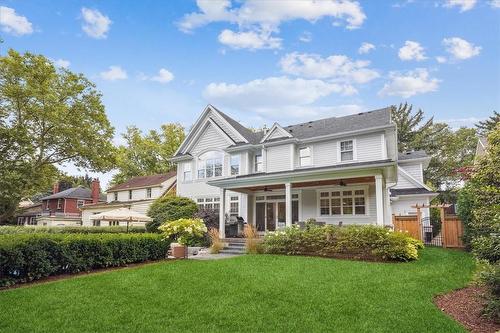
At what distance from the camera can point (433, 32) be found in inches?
530

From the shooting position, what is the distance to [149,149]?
40.8 metres

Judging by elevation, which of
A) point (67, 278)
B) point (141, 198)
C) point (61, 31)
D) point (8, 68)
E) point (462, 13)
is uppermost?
point (8, 68)

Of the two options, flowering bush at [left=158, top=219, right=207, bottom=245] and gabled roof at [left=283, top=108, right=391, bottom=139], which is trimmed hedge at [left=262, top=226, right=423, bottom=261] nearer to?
flowering bush at [left=158, top=219, right=207, bottom=245]

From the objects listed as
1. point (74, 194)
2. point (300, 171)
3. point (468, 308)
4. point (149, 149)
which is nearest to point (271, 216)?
point (300, 171)

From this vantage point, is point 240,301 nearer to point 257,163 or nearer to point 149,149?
point 257,163

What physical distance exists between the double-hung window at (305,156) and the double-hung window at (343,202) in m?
2.11

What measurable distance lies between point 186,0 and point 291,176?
8.44 m

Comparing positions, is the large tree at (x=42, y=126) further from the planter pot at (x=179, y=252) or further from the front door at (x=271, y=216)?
the planter pot at (x=179, y=252)

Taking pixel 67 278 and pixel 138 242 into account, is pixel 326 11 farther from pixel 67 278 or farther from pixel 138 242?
pixel 67 278

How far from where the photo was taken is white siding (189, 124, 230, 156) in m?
22.1

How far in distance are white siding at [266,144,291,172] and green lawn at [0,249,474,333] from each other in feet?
35.4

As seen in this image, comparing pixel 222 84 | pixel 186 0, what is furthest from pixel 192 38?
pixel 222 84

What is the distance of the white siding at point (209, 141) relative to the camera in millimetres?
22134

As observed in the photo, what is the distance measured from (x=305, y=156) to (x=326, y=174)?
5280 millimetres
